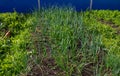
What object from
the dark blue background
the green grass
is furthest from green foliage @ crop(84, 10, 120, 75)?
the dark blue background

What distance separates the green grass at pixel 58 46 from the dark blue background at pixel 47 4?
504mm

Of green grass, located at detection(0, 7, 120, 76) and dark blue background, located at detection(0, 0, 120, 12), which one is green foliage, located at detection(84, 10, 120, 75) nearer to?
green grass, located at detection(0, 7, 120, 76)

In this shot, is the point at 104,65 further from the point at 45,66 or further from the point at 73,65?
the point at 45,66

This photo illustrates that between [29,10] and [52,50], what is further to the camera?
[29,10]

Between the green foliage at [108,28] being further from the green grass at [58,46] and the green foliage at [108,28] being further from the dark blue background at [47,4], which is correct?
the dark blue background at [47,4]

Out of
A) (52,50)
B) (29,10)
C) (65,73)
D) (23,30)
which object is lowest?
(65,73)

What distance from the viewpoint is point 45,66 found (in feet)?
11.8

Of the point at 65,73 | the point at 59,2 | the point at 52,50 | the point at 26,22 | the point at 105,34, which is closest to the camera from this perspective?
the point at 65,73

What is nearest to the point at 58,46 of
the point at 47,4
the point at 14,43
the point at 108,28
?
the point at 14,43

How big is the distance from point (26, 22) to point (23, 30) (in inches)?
11.7

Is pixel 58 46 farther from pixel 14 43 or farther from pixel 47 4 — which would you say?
pixel 47 4

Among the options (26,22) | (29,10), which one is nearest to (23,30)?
(26,22)

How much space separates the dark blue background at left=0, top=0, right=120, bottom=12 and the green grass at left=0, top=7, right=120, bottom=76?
0.50 meters

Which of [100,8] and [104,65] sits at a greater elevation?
[100,8]
